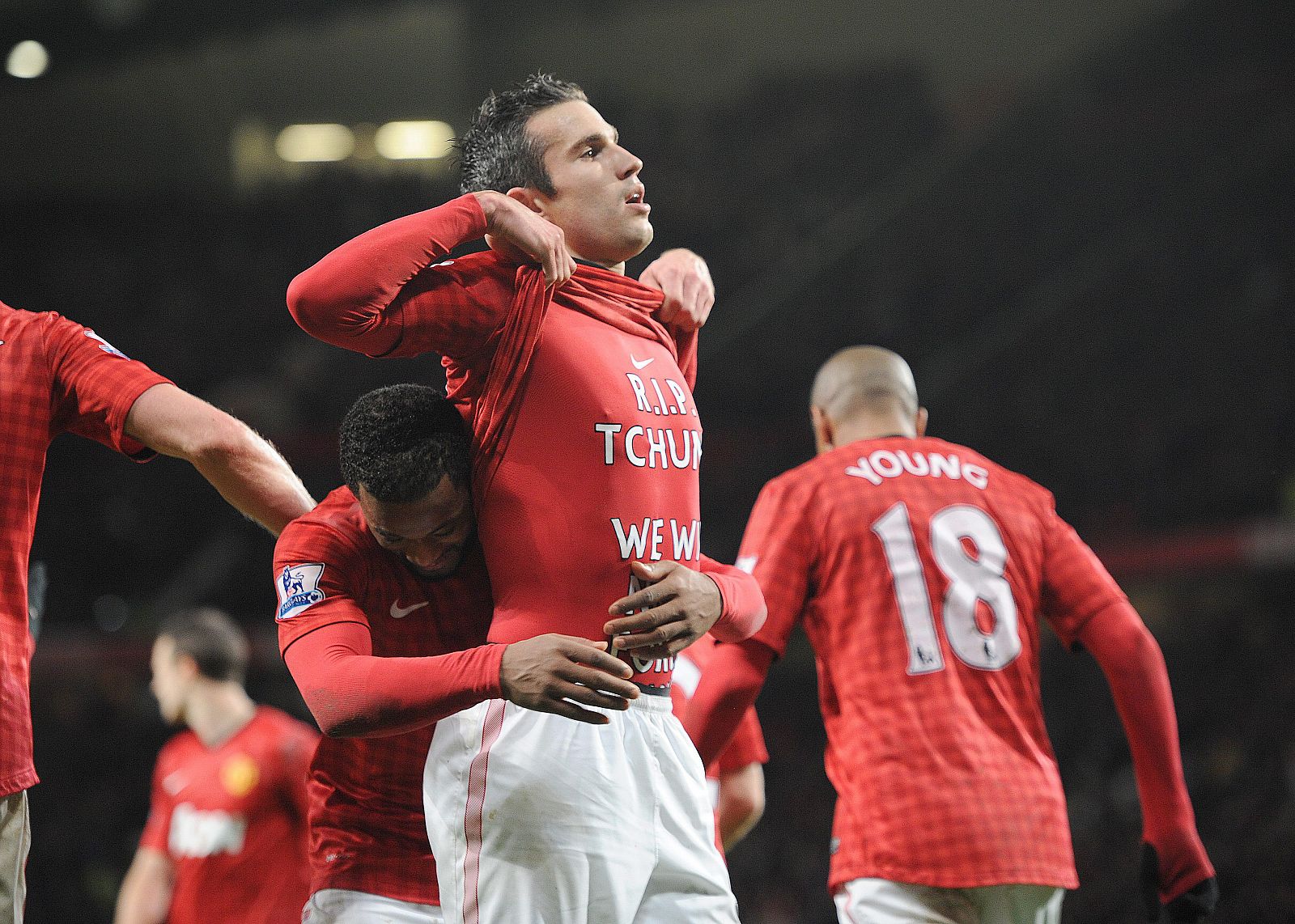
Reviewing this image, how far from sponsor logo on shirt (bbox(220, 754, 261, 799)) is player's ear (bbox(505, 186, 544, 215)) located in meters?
2.83

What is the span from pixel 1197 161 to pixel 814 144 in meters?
4.81

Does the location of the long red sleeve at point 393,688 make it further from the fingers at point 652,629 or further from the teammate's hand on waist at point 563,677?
the fingers at point 652,629

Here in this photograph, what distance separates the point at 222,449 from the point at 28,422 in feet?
1.15

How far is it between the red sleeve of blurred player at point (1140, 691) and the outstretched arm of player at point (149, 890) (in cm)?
321

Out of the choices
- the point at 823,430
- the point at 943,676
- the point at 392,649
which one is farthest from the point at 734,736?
the point at 392,649

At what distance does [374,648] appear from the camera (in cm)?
260

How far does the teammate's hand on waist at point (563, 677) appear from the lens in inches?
79.5

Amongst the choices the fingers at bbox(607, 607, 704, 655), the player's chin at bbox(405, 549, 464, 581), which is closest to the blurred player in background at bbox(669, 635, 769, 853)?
the player's chin at bbox(405, 549, 464, 581)

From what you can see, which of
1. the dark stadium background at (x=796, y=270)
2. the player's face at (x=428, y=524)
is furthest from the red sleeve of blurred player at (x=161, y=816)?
the dark stadium background at (x=796, y=270)

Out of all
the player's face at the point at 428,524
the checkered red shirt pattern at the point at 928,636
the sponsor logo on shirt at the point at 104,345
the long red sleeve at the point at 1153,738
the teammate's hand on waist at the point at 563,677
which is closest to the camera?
the teammate's hand on waist at the point at 563,677

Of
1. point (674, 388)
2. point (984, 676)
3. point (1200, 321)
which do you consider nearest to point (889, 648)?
point (984, 676)

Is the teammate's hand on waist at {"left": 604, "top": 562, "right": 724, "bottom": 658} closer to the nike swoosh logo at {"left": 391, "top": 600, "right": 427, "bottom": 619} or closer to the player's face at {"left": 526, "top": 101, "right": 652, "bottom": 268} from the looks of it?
the nike swoosh logo at {"left": 391, "top": 600, "right": 427, "bottom": 619}

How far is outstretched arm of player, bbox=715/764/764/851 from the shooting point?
12.6 ft

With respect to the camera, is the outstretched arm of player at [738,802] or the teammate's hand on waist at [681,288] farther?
the outstretched arm of player at [738,802]
